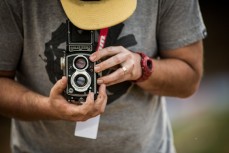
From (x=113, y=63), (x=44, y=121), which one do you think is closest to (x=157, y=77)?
(x=113, y=63)

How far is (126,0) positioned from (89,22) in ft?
0.43

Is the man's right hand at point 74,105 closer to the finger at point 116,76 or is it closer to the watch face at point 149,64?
the finger at point 116,76

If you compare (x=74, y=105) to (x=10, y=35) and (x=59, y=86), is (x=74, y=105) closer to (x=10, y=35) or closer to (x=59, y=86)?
(x=59, y=86)

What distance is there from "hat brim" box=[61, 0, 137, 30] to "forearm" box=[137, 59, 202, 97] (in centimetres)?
23

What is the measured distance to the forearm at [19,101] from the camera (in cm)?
138

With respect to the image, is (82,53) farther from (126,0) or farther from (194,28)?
(194,28)

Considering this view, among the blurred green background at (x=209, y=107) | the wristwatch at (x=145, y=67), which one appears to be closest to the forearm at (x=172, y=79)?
the wristwatch at (x=145, y=67)

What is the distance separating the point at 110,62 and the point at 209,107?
1510 mm

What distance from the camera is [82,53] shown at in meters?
1.21

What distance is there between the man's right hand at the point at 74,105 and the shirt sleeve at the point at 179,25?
0.34 m

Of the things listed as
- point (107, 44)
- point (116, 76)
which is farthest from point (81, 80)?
point (107, 44)

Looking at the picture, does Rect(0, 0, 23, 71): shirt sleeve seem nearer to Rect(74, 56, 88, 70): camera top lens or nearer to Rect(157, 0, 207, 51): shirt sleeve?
Rect(74, 56, 88, 70): camera top lens

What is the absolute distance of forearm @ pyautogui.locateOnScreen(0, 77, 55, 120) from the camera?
1.38 meters

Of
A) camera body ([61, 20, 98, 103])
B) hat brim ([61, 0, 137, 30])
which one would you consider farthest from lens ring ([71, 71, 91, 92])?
hat brim ([61, 0, 137, 30])
